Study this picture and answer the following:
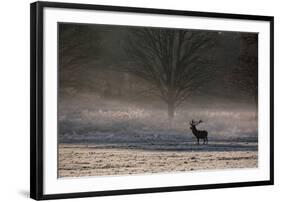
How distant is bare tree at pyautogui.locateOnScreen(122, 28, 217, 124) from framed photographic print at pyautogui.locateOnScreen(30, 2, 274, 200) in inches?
0.5

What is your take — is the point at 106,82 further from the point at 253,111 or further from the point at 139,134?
the point at 253,111

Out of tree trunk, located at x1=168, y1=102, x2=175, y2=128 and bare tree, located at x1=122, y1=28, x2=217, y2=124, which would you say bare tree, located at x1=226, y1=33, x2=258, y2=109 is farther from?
tree trunk, located at x1=168, y1=102, x2=175, y2=128

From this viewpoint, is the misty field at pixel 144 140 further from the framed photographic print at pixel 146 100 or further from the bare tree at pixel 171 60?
the bare tree at pixel 171 60

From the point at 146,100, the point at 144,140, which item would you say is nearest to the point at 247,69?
the point at 146,100

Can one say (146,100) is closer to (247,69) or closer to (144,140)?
(144,140)

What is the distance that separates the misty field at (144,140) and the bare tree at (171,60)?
0.23 m

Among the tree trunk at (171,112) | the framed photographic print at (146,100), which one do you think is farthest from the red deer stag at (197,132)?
the tree trunk at (171,112)

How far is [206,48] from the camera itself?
8.98 m

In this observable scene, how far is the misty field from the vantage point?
8219 millimetres

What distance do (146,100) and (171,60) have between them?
0.58 metres

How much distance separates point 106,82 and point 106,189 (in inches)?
47.6

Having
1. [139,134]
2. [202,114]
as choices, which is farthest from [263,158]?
[139,134]

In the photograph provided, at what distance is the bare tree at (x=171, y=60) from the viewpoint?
8586mm

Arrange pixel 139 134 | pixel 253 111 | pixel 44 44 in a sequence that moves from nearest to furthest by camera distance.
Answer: pixel 44 44, pixel 139 134, pixel 253 111
